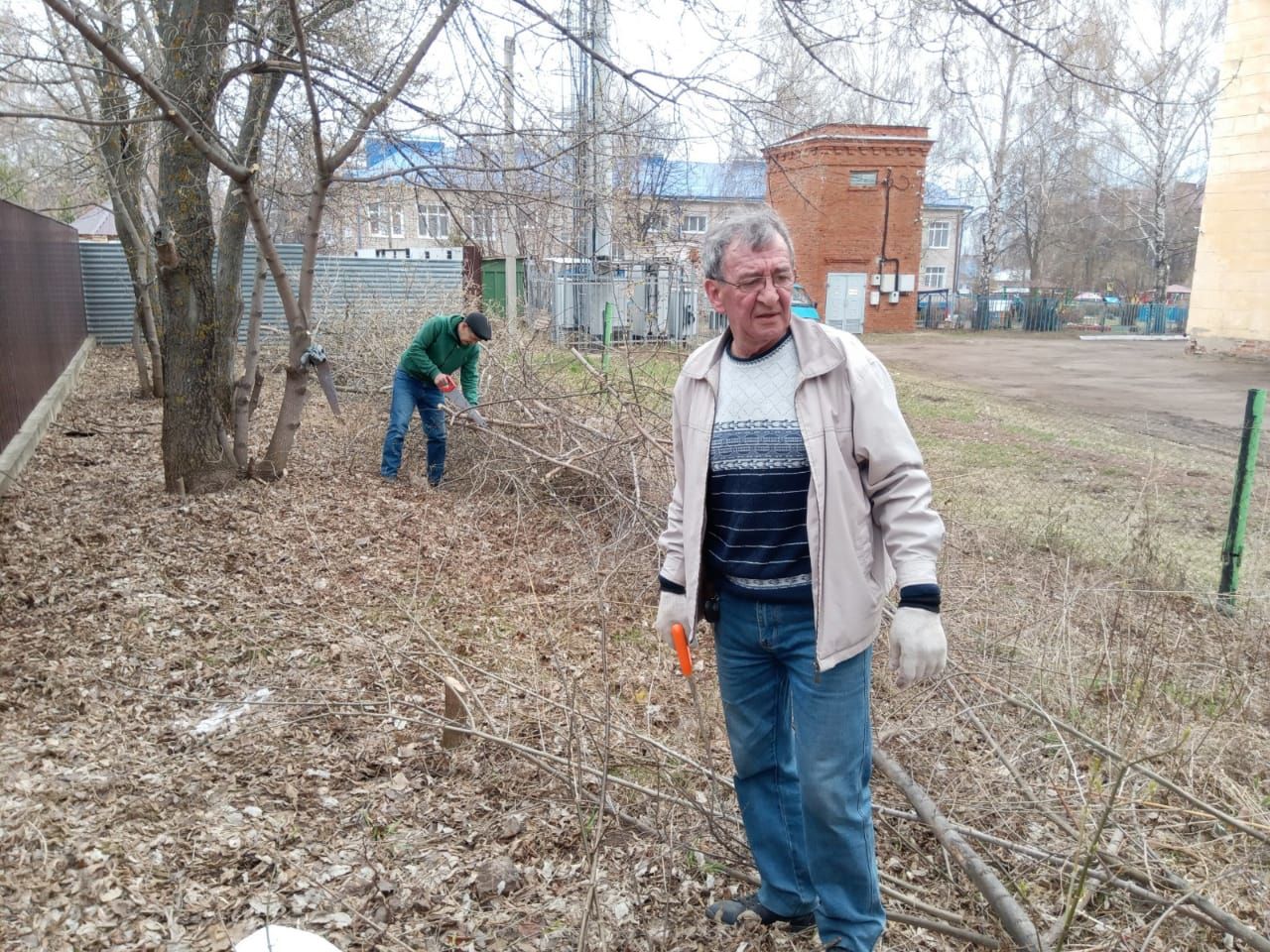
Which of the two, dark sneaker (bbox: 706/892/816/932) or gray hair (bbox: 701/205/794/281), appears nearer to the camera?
gray hair (bbox: 701/205/794/281)

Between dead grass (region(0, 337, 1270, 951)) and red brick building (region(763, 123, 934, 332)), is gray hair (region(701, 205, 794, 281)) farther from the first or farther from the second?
red brick building (region(763, 123, 934, 332))

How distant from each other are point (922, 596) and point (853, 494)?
10.9 inches

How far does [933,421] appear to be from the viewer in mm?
12219

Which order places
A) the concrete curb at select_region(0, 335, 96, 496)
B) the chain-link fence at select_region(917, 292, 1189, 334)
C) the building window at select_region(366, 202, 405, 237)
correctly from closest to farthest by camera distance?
the concrete curb at select_region(0, 335, 96, 496) < the building window at select_region(366, 202, 405, 237) < the chain-link fence at select_region(917, 292, 1189, 334)

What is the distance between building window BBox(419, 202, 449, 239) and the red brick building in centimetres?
2545

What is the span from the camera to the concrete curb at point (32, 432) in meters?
6.53

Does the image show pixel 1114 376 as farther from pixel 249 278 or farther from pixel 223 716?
pixel 223 716

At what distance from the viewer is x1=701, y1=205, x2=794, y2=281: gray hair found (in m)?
2.25

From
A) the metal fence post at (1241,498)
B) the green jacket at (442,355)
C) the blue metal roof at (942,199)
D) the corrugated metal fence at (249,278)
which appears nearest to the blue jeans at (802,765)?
the metal fence post at (1241,498)

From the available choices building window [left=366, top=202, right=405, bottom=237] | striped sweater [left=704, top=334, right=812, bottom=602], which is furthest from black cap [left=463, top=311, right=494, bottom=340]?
striped sweater [left=704, top=334, right=812, bottom=602]

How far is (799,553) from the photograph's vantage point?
223cm

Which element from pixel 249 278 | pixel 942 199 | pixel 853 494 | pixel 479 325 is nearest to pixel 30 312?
pixel 479 325

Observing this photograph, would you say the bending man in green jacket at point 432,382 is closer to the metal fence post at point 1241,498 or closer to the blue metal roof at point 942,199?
the metal fence post at point 1241,498

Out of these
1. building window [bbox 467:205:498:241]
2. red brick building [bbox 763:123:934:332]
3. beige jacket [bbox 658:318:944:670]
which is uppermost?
red brick building [bbox 763:123:934:332]
